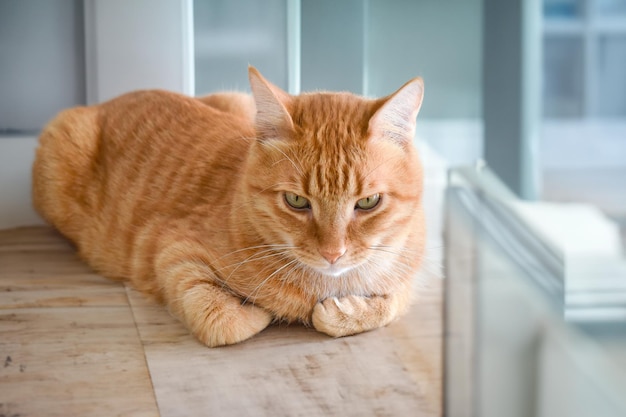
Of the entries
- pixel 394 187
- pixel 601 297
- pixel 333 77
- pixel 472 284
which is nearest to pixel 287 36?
pixel 333 77

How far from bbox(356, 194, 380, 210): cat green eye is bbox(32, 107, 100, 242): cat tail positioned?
822mm

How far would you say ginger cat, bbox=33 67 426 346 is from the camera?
1445mm

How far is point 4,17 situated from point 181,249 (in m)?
0.95

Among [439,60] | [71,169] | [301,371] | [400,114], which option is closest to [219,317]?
[301,371]

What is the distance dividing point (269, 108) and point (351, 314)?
0.40 metres

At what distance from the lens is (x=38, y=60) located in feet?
7.36

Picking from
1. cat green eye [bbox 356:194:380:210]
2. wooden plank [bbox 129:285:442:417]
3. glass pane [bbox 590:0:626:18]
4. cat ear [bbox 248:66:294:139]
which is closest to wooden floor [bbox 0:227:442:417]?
wooden plank [bbox 129:285:442:417]

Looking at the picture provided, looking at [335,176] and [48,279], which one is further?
[48,279]

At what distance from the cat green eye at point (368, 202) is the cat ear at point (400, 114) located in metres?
0.11

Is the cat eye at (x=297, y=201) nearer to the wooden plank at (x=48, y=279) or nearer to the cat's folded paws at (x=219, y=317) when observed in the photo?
the cat's folded paws at (x=219, y=317)

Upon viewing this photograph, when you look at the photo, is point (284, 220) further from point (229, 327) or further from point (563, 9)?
point (563, 9)

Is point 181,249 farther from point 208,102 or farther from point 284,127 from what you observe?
point 208,102

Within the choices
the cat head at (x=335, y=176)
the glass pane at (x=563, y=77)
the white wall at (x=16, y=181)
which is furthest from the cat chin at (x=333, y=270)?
the white wall at (x=16, y=181)

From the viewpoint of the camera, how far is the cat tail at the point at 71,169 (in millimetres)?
2033
